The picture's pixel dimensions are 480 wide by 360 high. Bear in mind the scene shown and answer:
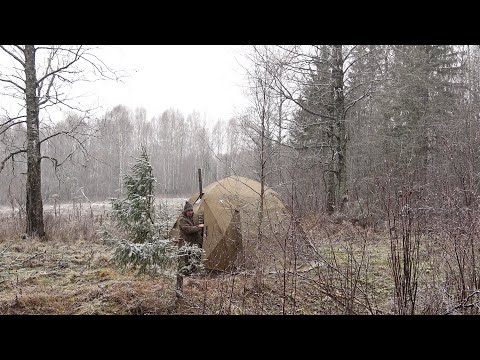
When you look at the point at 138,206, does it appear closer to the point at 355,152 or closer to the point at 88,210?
the point at 88,210

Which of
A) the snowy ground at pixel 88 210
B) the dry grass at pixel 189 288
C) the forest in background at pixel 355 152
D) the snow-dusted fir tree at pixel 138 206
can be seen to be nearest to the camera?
the forest in background at pixel 355 152

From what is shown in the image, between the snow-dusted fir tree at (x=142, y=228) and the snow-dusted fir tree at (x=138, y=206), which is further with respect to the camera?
the snow-dusted fir tree at (x=138, y=206)

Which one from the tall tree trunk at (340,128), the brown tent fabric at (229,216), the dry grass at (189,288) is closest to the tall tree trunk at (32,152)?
the dry grass at (189,288)

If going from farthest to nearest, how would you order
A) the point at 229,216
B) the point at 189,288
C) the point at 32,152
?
the point at 32,152, the point at 229,216, the point at 189,288

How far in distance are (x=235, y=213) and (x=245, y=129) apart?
5.28 feet

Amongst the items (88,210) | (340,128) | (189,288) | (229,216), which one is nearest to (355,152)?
(340,128)

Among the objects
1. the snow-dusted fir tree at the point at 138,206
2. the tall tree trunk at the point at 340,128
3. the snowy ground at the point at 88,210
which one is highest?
the tall tree trunk at the point at 340,128

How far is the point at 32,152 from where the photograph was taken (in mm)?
8008

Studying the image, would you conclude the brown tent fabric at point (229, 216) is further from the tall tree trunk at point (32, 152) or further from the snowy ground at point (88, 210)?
the tall tree trunk at point (32, 152)

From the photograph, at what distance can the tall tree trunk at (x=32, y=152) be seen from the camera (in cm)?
799

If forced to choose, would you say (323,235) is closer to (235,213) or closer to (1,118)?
(235,213)
